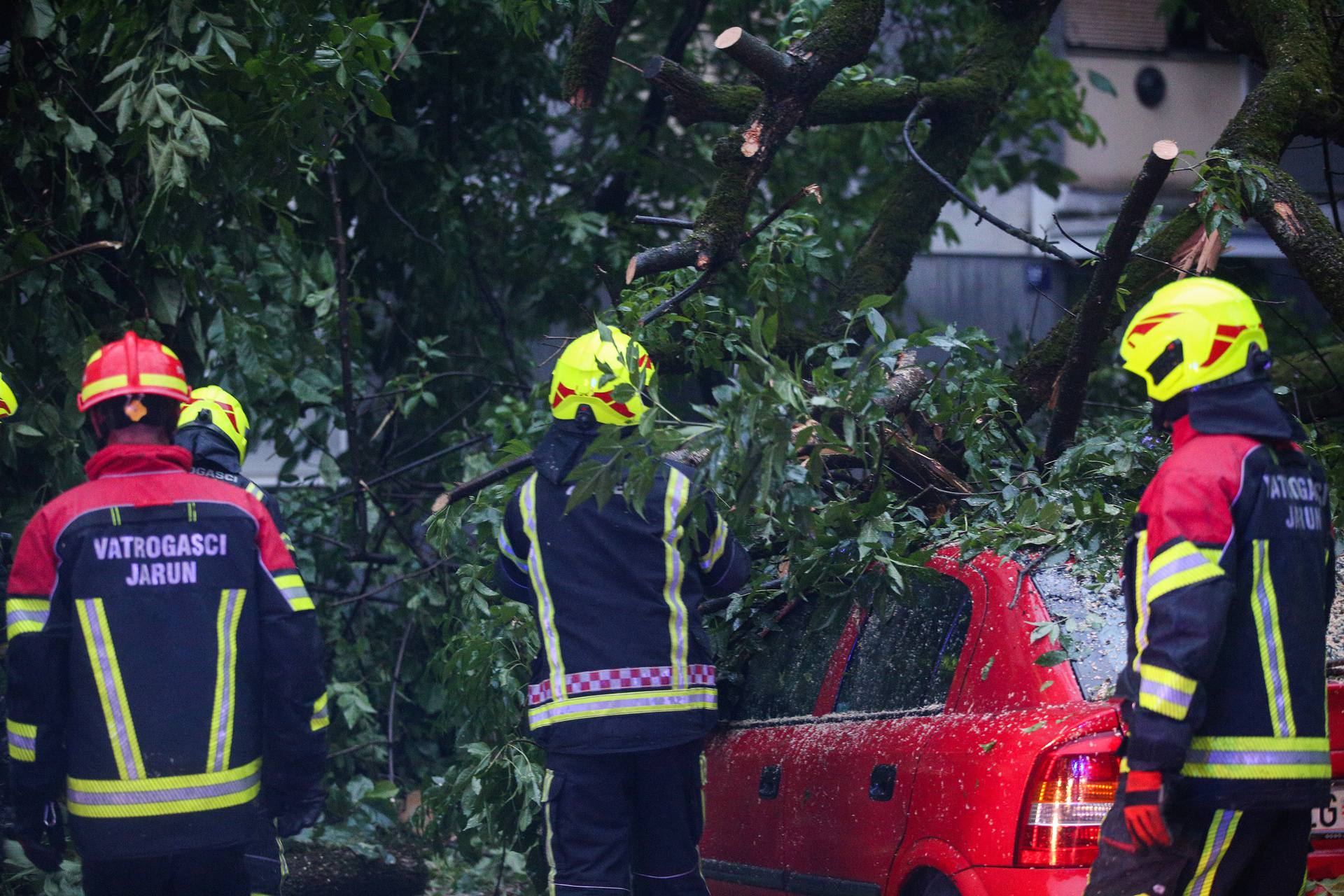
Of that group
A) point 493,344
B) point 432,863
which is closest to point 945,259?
point 493,344

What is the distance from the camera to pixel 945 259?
50.1 ft

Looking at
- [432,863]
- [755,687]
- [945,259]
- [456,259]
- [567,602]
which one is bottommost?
[432,863]

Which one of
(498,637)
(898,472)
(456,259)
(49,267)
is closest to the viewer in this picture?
(898,472)

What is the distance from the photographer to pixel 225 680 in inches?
135

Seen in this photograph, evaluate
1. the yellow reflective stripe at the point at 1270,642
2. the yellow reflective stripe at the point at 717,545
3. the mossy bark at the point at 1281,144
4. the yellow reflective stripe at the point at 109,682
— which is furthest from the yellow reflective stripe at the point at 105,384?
the mossy bark at the point at 1281,144

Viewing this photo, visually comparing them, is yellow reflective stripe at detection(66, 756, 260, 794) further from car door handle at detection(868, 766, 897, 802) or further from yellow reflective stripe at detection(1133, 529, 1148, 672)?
yellow reflective stripe at detection(1133, 529, 1148, 672)

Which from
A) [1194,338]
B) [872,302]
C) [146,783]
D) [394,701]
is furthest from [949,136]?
[146,783]

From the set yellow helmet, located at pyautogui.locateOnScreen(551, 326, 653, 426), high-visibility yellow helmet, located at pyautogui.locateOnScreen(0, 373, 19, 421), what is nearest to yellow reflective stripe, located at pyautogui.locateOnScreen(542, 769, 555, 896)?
yellow helmet, located at pyautogui.locateOnScreen(551, 326, 653, 426)

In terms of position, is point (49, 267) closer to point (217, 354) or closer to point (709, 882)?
point (217, 354)

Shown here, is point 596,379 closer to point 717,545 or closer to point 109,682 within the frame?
point 717,545

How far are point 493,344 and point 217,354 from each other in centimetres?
236

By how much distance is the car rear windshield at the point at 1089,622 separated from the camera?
3500mm

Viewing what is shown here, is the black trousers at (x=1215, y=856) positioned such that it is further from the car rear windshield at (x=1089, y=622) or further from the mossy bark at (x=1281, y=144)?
the mossy bark at (x=1281, y=144)

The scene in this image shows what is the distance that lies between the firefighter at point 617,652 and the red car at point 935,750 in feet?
1.29
